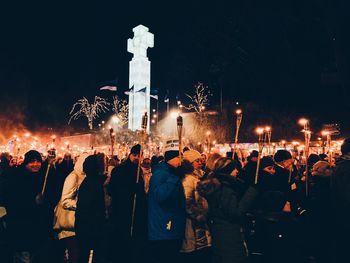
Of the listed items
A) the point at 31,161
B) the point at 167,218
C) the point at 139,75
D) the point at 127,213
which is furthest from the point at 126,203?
the point at 139,75

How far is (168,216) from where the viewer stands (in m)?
4.56

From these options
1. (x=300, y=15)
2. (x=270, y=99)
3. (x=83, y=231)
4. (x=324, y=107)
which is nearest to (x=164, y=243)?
(x=83, y=231)

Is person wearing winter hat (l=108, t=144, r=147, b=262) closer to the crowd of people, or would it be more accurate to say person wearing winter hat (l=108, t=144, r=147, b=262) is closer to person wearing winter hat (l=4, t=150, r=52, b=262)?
the crowd of people

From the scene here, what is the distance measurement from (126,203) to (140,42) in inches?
2959

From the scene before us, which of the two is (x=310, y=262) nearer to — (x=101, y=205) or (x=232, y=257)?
(x=232, y=257)

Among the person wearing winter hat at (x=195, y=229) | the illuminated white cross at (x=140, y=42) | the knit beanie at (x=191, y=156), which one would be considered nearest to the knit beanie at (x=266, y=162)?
the knit beanie at (x=191, y=156)

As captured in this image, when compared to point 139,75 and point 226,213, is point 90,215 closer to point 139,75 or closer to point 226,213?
point 226,213

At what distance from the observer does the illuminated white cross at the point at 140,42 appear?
76.8 metres

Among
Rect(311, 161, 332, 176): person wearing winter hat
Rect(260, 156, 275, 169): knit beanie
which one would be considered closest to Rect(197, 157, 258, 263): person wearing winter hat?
Rect(311, 161, 332, 176): person wearing winter hat

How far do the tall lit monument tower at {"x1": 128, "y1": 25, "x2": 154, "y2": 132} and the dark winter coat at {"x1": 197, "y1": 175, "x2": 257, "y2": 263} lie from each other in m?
63.1

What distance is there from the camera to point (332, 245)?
4645mm

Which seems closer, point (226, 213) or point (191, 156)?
point (226, 213)

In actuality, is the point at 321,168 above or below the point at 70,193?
above

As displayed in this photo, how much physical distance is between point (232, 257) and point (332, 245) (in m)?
1.37
